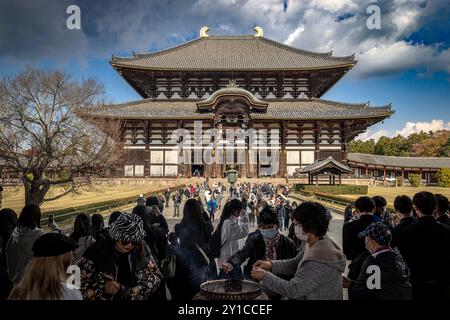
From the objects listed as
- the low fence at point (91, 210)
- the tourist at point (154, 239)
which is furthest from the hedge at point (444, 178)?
the tourist at point (154, 239)

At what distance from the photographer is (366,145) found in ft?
271

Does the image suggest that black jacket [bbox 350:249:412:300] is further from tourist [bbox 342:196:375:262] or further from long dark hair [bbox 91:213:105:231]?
long dark hair [bbox 91:213:105:231]

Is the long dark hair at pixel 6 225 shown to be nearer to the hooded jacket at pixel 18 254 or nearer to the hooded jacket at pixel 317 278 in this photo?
the hooded jacket at pixel 18 254

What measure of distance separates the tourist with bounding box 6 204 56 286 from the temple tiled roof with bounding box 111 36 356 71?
36517mm

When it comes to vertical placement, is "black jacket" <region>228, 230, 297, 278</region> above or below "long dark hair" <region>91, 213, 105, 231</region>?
below

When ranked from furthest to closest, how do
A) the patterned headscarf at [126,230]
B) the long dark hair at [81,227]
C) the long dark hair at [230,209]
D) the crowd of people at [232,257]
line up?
1. the long dark hair at [230,209]
2. the long dark hair at [81,227]
3. the patterned headscarf at [126,230]
4. the crowd of people at [232,257]

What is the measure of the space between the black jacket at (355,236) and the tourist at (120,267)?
117 inches

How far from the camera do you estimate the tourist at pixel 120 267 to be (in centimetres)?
298

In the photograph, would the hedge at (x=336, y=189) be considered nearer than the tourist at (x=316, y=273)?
No

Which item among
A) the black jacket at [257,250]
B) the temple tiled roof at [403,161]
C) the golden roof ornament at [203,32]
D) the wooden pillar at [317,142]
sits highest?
the golden roof ornament at [203,32]

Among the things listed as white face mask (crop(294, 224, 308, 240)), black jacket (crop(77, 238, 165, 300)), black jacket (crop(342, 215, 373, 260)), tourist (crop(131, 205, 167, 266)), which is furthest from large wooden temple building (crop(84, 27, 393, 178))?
black jacket (crop(77, 238, 165, 300))

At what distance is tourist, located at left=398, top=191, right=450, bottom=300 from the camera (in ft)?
13.3

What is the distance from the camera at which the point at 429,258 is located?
4.08 meters

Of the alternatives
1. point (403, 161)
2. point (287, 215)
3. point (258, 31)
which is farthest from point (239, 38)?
point (287, 215)
